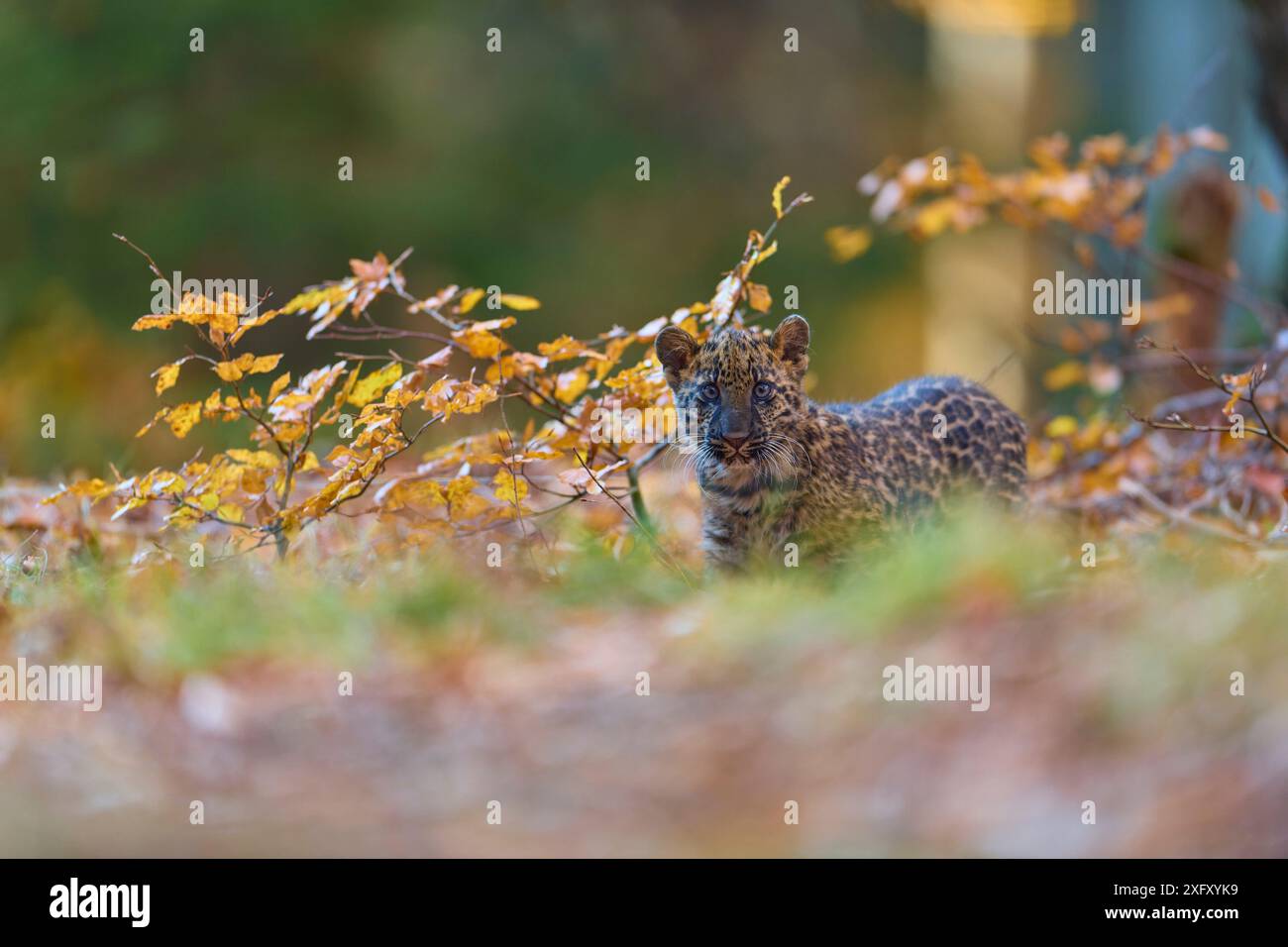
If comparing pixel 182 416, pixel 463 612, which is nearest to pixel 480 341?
pixel 182 416

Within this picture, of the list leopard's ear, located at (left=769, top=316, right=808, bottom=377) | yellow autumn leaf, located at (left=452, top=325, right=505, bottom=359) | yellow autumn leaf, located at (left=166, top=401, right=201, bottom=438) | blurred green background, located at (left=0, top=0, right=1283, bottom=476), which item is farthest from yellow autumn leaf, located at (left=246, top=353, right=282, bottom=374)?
blurred green background, located at (left=0, top=0, right=1283, bottom=476)

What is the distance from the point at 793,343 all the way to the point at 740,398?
398 millimetres

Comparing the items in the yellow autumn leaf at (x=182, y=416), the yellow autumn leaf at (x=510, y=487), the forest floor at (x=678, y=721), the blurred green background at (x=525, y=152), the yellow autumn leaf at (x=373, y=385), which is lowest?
the forest floor at (x=678, y=721)

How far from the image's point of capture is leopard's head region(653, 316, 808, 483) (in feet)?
17.9

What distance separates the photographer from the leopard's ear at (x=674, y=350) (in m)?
5.57

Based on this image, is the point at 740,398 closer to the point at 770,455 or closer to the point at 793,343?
the point at 770,455

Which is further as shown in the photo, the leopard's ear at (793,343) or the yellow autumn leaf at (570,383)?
→ the yellow autumn leaf at (570,383)

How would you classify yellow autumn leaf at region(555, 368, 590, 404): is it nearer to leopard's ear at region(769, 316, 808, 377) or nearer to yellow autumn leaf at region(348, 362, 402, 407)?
yellow autumn leaf at region(348, 362, 402, 407)

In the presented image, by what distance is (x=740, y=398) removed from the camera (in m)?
5.48

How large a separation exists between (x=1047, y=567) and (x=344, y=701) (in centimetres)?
223

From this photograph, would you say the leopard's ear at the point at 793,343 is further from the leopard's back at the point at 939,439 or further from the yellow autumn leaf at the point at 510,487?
the yellow autumn leaf at the point at 510,487

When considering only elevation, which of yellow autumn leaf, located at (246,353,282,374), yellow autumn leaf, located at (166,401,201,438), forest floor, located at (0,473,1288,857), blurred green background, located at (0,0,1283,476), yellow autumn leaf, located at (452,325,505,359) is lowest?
forest floor, located at (0,473,1288,857)

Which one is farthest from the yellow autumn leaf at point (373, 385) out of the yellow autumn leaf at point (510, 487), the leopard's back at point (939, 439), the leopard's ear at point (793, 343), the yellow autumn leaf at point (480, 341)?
the leopard's back at point (939, 439)
